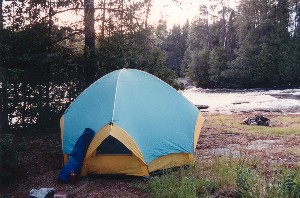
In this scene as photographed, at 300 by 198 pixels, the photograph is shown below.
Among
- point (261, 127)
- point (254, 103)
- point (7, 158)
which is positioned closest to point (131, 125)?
point (7, 158)

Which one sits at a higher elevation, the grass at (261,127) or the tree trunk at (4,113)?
the tree trunk at (4,113)

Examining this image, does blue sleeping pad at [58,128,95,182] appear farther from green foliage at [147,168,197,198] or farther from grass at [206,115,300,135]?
grass at [206,115,300,135]

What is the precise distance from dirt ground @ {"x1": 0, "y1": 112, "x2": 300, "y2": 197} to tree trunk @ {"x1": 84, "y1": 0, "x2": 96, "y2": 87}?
263cm

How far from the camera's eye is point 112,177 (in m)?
7.11

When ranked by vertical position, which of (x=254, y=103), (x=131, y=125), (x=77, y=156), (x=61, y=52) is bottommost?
(x=254, y=103)

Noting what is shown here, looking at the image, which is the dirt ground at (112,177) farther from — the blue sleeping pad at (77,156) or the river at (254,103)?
the river at (254,103)

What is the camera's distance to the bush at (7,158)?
→ 6648mm

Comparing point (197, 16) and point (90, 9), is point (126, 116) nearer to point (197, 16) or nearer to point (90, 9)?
point (90, 9)

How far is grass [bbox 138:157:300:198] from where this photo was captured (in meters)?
5.02

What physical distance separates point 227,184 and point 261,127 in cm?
767

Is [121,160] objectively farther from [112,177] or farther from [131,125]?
[131,125]

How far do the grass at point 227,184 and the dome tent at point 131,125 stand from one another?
76 cm

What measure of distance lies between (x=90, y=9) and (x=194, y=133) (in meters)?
6.28

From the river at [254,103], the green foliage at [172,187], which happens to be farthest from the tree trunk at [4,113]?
the river at [254,103]
